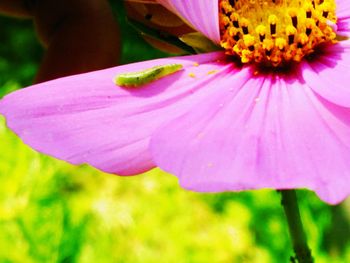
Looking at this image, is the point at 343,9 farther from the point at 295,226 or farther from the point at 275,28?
the point at 295,226

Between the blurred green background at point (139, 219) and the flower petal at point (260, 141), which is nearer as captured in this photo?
the flower petal at point (260, 141)

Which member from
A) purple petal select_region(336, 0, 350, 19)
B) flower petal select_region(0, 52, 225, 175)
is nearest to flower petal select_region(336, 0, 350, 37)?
purple petal select_region(336, 0, 350, 19)

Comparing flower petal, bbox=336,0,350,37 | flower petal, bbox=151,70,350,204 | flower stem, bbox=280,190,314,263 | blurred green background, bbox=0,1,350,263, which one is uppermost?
flower petal, bbox=336,0,350,37

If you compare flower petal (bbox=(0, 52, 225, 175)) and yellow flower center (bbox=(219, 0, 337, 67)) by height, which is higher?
yellow flower center (bbox=(219, 0, 337, 67))

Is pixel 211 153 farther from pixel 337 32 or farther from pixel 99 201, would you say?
pixel 99 201

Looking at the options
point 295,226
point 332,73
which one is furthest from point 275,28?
point 295,226

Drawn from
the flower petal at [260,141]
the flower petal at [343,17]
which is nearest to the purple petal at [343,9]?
the flower petal at [343,17]

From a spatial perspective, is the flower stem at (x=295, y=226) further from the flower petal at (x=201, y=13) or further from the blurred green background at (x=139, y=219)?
the blurred green background at (x=139, y=219)

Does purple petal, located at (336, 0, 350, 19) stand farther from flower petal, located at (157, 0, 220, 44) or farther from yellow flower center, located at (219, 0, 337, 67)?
flower petal, located at (157, 0, 220, 44)
